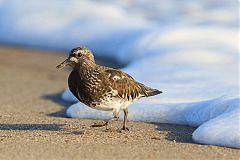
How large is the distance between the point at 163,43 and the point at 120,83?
5.31 metres

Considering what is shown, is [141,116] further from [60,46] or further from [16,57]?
[60,46]

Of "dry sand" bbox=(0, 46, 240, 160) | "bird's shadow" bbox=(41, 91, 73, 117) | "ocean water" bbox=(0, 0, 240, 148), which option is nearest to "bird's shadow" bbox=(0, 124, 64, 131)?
"dry sand" bbox=(0, 46, 240, 160)

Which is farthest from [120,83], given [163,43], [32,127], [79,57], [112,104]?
[163,43]

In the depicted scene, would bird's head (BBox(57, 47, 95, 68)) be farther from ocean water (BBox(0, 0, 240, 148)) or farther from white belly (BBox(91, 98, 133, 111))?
ocean water (BBox(0, 0, 240, 148))

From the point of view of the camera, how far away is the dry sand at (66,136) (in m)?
4.55

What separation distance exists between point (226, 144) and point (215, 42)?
6.00 metres

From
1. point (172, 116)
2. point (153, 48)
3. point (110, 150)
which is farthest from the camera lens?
point (153, 48)

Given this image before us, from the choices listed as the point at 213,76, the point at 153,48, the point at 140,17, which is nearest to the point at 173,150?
the point at 213,76

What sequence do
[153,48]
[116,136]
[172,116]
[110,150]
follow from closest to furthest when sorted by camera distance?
[110,150] < [116,136] < [172,116] < [153,48]

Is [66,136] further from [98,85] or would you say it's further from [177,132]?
[177,132]

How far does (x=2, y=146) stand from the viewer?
472 centimetres

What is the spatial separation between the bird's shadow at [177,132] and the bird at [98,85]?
343mm

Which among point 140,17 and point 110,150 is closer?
point 110,150

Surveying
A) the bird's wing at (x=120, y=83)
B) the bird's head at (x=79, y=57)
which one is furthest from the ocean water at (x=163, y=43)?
the bird's head at (x=79, y=57)
